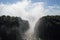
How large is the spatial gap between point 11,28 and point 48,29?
16.5 metres

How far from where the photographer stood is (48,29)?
62.8 meters

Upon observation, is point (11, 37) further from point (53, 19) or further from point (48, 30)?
point (53, 19)

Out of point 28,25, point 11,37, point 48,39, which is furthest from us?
point 28,25

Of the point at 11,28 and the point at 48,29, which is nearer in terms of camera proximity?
the point at 11,28

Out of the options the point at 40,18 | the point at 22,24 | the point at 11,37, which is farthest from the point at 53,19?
the point at 11,37

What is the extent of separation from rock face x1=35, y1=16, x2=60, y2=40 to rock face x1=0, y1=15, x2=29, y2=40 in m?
7.09

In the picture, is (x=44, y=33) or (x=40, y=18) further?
(x=40, y=18)

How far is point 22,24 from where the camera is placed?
2571 inches

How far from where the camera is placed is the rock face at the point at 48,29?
198 ft

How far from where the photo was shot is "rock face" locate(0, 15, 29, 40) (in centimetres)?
5688

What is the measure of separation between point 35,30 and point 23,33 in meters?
8.28

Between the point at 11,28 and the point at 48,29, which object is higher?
the point at 11,28

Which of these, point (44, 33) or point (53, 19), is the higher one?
point (53, 19)

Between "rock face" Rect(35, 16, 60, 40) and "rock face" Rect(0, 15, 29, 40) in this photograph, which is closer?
"rock face" Rect(0, 15, 29, 40)
